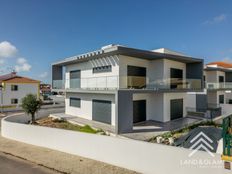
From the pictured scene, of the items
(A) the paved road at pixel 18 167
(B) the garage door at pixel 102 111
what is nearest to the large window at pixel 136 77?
(B) the garage door at pixel 102 111

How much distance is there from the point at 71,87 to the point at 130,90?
9.13 metres

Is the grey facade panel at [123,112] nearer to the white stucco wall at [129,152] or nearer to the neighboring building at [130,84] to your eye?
the neighboring building at [130,84]

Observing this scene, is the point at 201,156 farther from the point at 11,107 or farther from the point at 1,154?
the point at 11,107

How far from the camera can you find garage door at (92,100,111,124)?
14.7 m

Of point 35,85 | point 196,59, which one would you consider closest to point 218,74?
point 196,59

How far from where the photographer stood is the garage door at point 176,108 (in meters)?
16.6

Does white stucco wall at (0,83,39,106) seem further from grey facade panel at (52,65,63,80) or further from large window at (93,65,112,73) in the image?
large window at (93,65,112,73)

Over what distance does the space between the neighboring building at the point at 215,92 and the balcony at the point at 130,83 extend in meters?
3.88

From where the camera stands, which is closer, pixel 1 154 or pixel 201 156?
pixel 201 156

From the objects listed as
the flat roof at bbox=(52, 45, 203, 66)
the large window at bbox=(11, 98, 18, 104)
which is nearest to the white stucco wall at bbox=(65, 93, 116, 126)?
the flat roof at bbox=(52, 45, 203, 66)

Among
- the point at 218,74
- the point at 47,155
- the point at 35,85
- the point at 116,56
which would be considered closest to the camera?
the point at 47,155

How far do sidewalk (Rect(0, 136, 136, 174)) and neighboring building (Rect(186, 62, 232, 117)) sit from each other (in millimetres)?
16294

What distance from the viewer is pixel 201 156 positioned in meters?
5.59

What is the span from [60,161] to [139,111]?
29.3 ft
